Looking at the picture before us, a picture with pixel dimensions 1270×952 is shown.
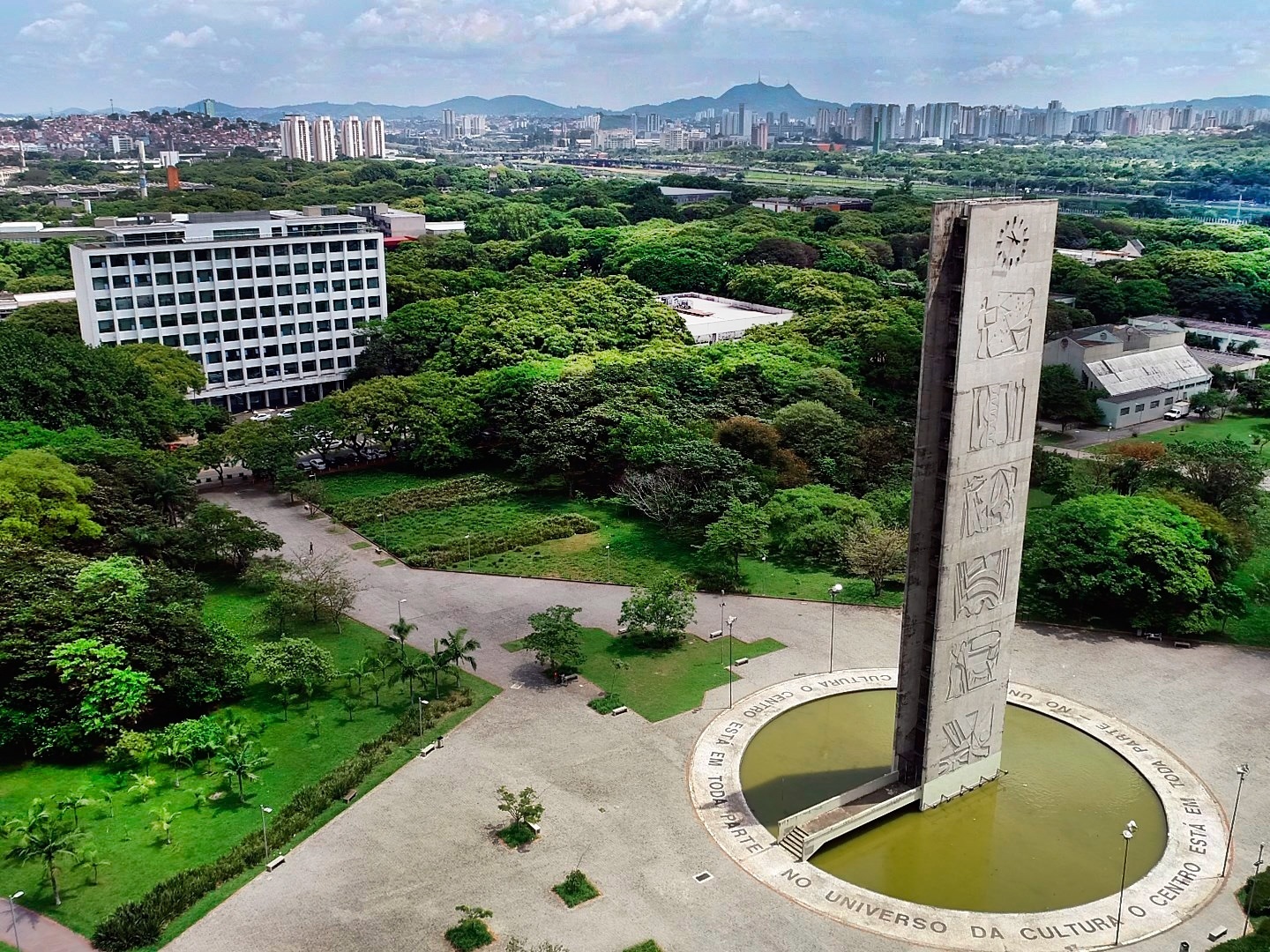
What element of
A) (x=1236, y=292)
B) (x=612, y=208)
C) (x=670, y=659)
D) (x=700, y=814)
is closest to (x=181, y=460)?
(x=670, y=659)

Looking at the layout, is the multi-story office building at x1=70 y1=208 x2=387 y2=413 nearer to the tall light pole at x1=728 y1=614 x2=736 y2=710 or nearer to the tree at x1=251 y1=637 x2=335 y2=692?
the tree at x1=251 y1=637 x2=335 y2=692

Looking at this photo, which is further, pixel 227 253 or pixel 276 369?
pixel 276 369

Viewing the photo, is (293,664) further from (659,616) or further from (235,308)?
(235,308)

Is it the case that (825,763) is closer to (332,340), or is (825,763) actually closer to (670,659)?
(670,659)

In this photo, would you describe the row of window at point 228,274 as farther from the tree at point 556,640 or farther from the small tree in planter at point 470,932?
the small tree in planter at point 470,932

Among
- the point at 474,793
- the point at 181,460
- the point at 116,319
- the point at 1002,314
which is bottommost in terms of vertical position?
the point at 474,793

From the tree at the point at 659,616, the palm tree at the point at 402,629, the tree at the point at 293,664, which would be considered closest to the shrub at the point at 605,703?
the tree at the point at 659,616

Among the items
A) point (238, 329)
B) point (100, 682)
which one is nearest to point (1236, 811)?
point (100, 682)
